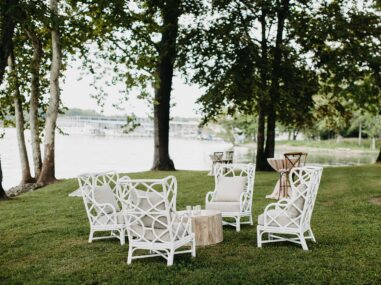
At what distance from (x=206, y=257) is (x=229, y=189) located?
2.79 meters

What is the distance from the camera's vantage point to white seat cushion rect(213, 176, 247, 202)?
399 inches

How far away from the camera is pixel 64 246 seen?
8680mm

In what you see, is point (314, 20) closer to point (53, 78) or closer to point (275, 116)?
point (275, 116)

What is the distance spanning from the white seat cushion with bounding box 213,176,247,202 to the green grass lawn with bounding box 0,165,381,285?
0.69 m

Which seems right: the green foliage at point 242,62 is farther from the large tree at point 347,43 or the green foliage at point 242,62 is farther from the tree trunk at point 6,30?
the tree trunk at point 6,30

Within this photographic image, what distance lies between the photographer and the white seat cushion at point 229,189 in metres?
10.1

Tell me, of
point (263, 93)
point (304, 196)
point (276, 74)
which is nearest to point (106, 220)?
point (304, 196)

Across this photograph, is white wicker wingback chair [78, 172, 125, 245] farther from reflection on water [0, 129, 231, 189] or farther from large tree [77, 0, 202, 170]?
reflection on water [0, 129, 231, 189]

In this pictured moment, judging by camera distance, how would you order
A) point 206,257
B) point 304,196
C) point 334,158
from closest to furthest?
point 206,257
point 304,196
point 334,158

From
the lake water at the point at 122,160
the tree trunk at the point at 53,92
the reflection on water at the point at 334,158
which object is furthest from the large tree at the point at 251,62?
the reflection on water at the point at 334,158

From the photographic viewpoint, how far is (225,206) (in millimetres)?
9773

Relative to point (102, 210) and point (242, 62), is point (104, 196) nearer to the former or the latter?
point (102, 210)

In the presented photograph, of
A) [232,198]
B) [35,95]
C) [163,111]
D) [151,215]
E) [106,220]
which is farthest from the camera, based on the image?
[163,111]

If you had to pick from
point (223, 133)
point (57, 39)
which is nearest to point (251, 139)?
point (223, 133)
